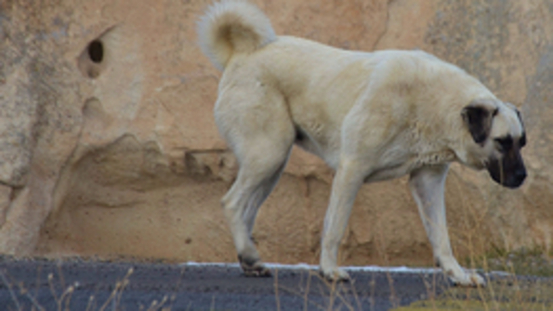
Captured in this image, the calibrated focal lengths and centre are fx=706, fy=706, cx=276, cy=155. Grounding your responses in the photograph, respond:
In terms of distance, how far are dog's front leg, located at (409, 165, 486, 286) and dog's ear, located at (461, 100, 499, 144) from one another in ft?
1.61

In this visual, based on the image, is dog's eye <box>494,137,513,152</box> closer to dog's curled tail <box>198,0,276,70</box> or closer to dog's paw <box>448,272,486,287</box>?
dog's paw <box>448,272,486,287</box>

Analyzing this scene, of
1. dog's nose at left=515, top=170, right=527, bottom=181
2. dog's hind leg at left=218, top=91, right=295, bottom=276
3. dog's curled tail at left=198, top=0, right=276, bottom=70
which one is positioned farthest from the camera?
dog's curled tail at left=198, top=0, right=276, bottom=70

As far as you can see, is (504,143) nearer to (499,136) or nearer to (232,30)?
(499,136)

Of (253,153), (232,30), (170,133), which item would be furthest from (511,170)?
(170,133)

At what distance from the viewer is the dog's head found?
4383mm

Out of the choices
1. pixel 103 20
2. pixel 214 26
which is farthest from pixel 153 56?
pixel 214 26

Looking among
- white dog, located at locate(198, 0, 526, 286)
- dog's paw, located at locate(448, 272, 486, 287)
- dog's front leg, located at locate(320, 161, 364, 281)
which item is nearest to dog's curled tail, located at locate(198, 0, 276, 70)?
white dog, located at locate(198, 0, 526, 286)

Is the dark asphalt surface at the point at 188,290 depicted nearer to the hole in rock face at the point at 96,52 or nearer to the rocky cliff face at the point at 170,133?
the rocky cliff face at the point at 170,133

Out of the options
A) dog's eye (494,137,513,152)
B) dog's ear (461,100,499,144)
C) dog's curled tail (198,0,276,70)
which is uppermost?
dog's curled tail (198,0,276,70)

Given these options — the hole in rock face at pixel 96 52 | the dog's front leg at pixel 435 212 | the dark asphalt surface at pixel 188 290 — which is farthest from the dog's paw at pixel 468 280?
the hole in rock face at pixel 96 52

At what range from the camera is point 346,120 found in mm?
4828

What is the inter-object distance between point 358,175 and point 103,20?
461 centimetres

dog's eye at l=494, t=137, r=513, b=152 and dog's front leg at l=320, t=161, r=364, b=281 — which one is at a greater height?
dog's eye at l=494, t=137, r=513, b=152

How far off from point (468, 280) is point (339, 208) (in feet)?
3.05
